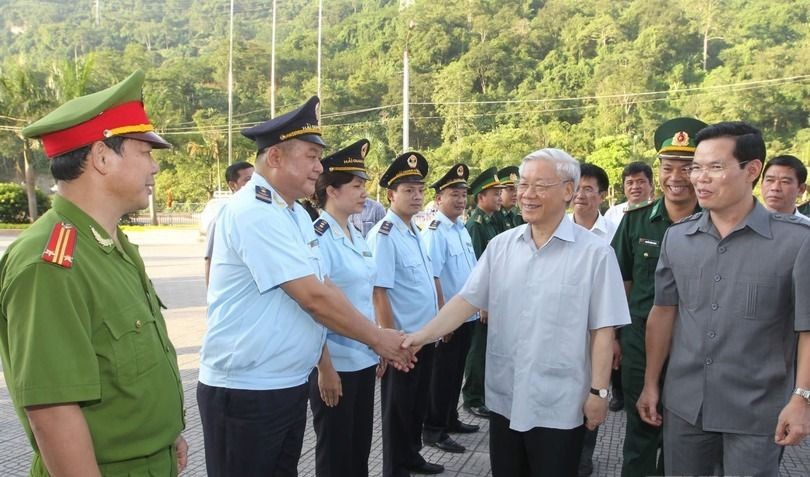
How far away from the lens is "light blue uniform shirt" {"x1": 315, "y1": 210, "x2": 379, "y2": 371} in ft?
9.59

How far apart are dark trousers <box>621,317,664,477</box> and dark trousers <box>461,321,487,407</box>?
5.84ft

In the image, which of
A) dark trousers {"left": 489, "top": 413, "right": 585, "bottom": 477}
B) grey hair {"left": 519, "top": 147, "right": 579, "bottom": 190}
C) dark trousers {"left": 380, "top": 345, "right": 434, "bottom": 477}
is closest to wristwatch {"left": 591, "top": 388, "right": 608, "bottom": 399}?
dark trousers {"left": 489, "top": 413, "right": 585, "bottom": 477}

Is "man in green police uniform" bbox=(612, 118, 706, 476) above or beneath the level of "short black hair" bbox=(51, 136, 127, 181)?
beneath

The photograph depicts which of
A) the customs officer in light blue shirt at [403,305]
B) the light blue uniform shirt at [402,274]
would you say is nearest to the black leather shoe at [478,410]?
the customs officer in light blue shirt at [403,305]

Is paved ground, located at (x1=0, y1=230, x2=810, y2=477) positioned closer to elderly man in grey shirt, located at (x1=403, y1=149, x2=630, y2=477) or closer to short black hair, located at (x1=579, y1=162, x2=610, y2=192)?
elderly man in grey shirt, located at (x1=403, y1=149, x2=630, y2=477)

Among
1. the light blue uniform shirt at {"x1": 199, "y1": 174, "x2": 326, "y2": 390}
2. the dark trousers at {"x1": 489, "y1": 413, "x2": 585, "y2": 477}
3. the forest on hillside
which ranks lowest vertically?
the dark trousers at {"x1": 489, "y1": 413, "x2": 585, "y2": 477}

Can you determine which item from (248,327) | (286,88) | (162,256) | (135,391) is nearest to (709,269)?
(248,327)

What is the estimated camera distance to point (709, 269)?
2.26 metres

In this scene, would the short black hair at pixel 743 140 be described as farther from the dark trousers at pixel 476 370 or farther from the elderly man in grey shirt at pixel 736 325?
the dark trousers at pixel 476 370

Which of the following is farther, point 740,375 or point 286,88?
point 286,88

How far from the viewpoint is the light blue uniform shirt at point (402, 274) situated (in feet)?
11.8

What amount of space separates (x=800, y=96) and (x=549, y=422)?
170 ft

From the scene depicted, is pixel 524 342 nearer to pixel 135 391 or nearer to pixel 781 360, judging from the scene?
pixel 781 360

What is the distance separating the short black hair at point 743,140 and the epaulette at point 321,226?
1.86 meters
